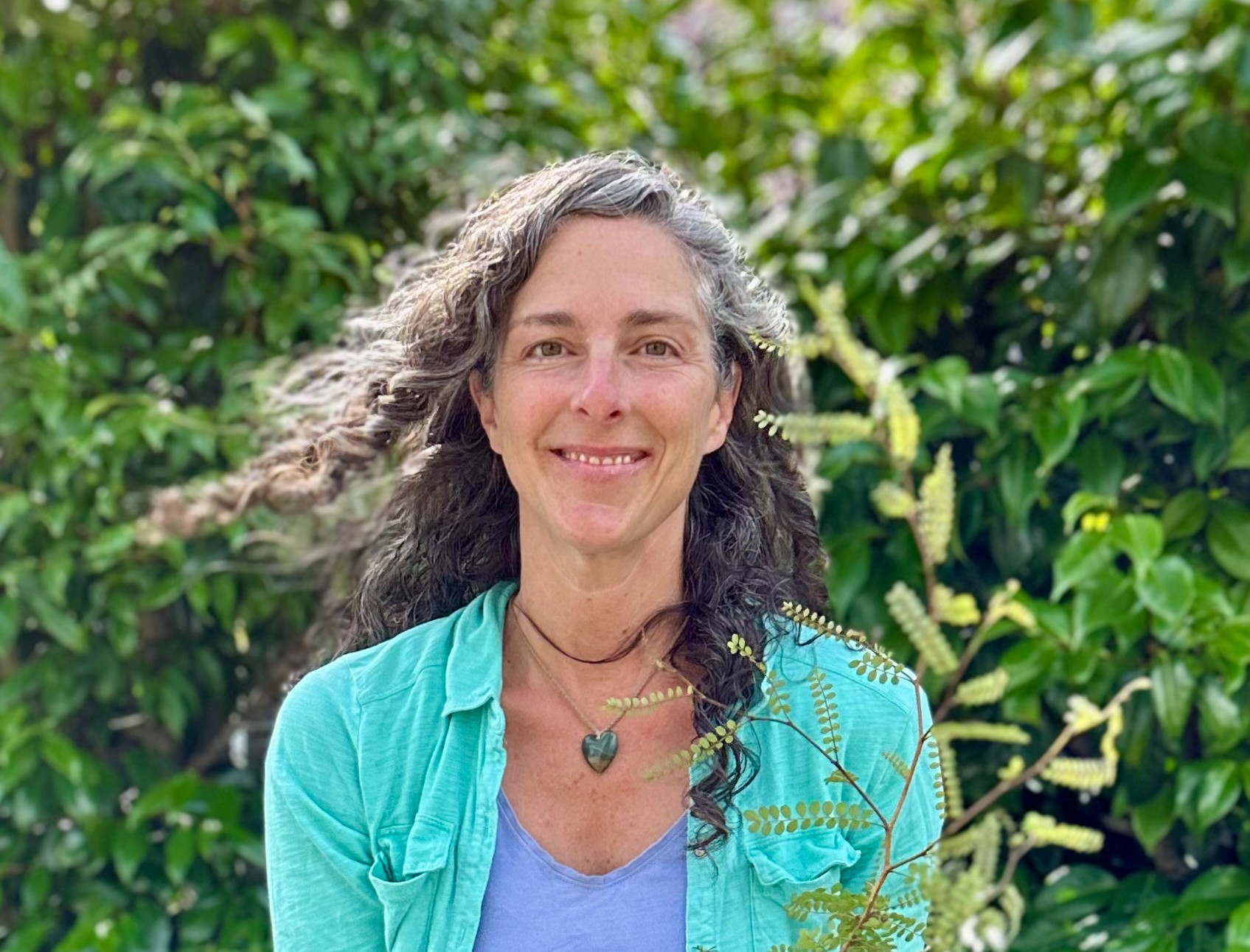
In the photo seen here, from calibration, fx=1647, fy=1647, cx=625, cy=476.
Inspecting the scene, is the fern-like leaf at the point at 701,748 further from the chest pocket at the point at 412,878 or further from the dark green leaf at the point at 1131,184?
the dark green leaf at the point at 1131,184

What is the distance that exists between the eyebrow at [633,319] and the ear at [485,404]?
0.12 meters

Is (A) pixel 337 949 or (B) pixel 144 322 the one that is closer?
(A) pixel 337 949

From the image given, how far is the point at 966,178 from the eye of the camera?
2.82 meters

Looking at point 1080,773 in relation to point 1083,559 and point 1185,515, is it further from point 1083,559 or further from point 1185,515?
point 1185,515

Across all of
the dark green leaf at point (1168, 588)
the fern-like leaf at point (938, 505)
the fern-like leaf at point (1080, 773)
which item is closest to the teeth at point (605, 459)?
the fern-like leaf at point (938, 505)

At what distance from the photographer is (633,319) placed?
5.40 ft

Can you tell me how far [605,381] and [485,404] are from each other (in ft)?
0.70

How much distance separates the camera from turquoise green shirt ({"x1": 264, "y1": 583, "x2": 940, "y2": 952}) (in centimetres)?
165

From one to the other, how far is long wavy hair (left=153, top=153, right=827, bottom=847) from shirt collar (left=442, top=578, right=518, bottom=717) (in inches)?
3.0

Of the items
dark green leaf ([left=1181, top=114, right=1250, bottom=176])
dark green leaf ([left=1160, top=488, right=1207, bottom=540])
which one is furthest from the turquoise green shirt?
dark green leaf ([left=1181, top=114, right=1250, bottom=176])

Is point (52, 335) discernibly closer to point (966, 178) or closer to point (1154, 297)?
point (966, 178)

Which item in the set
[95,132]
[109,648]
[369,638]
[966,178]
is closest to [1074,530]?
[966,178]

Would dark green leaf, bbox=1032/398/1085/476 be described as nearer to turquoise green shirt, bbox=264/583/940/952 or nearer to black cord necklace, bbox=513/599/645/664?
turquoise green shirt, bbox=264/583/940/952

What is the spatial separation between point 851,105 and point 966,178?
768 millimetres
